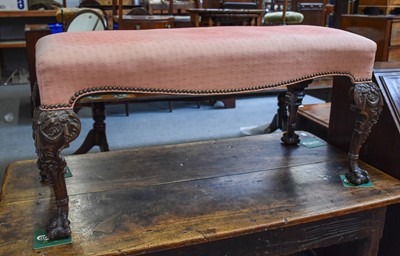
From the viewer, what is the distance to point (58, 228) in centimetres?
98

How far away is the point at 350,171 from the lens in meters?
1.29

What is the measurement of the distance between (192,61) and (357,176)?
630 mm

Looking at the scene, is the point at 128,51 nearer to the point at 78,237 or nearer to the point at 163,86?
the point at 163,86

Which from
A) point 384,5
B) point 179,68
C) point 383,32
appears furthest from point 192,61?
point 384,5

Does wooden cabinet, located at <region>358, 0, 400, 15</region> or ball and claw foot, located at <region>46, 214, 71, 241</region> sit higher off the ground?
wooden cabinet, located at <region>358, 0, 400, 15</region>

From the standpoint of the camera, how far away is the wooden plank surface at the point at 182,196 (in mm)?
1006

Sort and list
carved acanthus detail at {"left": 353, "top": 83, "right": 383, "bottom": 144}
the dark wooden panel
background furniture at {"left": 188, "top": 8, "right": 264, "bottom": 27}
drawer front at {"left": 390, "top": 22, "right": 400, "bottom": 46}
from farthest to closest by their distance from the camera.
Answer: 1. drawer front at {"left": 390, "top": 22, "right": 400, "bottom": 46}
2. background furniture at {"left": 188, "top": 8, "right": 264, "bottom": 27}
3. the dark wooden panel
4. carved acanthus detail at {"left": 353, "top": 83, "right": 383, "bottom": 144}

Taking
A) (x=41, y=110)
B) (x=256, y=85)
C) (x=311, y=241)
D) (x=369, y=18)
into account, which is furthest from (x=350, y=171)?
(x=369, y=18)

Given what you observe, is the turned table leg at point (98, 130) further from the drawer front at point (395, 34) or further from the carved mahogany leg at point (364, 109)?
the drawer front at point (395, 34)

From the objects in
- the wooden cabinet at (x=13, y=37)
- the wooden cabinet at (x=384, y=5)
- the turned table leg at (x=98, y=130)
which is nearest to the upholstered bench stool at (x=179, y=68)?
the turned table leg at (x=98, y=130)

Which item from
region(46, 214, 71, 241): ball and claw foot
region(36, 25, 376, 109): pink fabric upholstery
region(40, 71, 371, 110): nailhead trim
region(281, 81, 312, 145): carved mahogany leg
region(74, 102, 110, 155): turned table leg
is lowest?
region(74, 102, 110, 155): turned table leg

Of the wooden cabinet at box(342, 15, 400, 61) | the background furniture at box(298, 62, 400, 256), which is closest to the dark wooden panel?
the background furniture at box(298, 62, 400, 256)

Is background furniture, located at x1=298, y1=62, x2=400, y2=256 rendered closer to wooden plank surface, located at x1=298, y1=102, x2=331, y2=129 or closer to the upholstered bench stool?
the upholstered bench stool

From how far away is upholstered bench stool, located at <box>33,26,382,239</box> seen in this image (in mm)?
918
